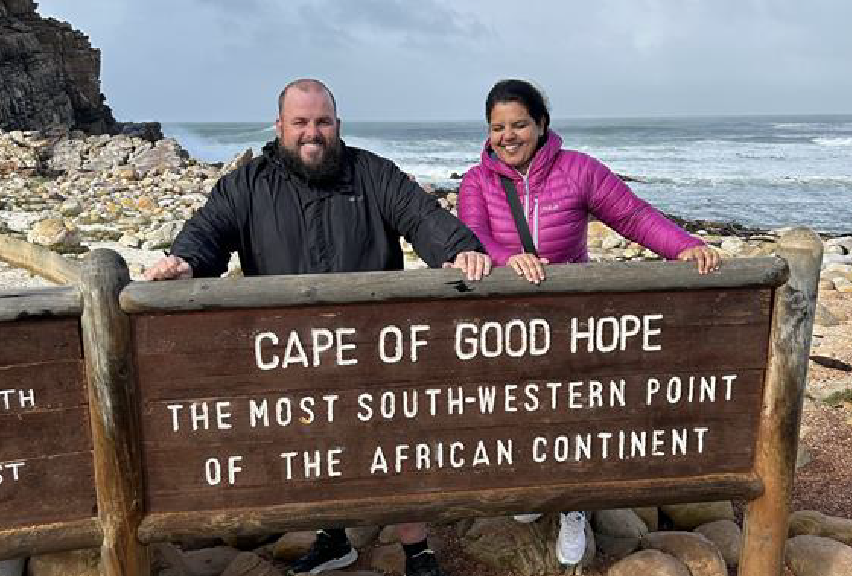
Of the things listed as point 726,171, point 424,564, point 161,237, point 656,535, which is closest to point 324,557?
point 424,564

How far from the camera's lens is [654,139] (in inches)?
3295

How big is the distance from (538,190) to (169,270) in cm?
158

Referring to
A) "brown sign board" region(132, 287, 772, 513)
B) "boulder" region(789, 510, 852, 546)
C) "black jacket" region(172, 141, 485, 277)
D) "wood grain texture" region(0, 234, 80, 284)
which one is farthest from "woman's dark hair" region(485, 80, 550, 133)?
"wood grain texture" region(0, 234, 80, 284)

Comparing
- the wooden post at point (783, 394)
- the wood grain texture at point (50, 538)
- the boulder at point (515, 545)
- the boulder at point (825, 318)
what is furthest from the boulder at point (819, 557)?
the boulder at point (825, 318)

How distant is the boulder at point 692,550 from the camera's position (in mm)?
3656

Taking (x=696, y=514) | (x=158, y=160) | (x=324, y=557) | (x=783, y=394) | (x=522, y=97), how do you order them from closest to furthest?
(x=783, y=394)
(x=522, y=97)
(x=324, y=557)
(x=696, y=514)
(x=158, y=160)

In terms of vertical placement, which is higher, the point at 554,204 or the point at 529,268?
the point at 554,204

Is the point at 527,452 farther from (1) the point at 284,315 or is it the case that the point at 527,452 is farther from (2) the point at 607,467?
(1) the point at 284,315

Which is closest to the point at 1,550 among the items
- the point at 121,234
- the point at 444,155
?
the point at 121,234

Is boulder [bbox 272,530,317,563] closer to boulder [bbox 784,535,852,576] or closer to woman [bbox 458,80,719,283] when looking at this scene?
woman [bbox 458,80,719,283]

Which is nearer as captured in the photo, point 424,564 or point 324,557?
point 424,564

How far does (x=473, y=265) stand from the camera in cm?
275

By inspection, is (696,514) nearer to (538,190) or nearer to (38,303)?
(538,190)

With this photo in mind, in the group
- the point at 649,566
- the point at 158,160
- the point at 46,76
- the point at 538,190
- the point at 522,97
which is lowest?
the point at 649,566
